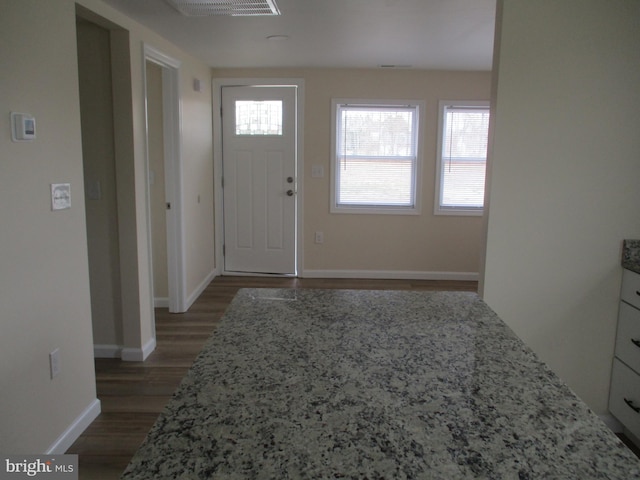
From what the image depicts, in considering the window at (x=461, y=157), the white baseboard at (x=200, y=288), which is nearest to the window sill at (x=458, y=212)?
the window at (x=461, y=157)

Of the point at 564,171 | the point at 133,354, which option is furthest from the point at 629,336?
the point at 133,354

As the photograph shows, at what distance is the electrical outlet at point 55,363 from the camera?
224 centimetres

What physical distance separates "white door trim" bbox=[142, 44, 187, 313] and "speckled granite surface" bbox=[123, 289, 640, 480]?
10.1 feet

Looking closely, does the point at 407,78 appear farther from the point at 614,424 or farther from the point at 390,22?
the point at 614,424

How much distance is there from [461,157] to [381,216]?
43.1 inches

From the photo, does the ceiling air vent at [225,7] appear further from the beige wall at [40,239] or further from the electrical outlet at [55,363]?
the electrical outlet at [55,363]

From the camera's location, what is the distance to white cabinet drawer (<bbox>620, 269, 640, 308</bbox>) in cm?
233

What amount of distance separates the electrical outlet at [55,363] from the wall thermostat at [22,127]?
974 millimetres

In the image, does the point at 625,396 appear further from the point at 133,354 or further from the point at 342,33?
the point at 133,354

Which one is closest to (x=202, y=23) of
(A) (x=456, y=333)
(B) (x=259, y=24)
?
(B) (x=259, y=24)

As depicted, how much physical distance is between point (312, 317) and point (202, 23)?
2613 mm

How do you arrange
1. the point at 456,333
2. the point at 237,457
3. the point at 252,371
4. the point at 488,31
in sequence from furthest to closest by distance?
the point at 488,31 → the point at 456,333 → the point at 252,371 → the point at 237,457

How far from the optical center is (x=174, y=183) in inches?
166

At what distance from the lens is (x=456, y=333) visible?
1.33 meters
